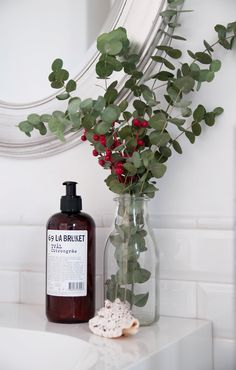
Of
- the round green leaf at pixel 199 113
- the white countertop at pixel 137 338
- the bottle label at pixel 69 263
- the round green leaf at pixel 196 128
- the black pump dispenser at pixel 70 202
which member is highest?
the round green leaf at pixel 199 113

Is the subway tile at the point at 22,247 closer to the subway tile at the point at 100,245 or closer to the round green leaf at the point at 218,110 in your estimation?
the subway tile at the point at 100,245

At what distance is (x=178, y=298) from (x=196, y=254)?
65mm

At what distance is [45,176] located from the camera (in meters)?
0.99

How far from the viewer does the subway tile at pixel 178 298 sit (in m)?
0.83

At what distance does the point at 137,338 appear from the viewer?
0.71 m

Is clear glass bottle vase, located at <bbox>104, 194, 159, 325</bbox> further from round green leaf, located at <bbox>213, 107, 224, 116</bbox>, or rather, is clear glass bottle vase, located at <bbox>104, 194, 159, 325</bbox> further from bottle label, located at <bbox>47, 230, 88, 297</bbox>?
round green leaf, located at <bbox>213, 107, 224, 116</bbox>

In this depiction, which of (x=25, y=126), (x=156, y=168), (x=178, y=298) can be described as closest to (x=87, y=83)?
(x=25, y=126)

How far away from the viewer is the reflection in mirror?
3.13 feet

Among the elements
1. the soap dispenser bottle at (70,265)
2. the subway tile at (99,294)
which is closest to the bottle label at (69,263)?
the soap dispenser bottle at (70,265)

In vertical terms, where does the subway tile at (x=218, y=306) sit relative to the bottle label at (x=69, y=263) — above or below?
below

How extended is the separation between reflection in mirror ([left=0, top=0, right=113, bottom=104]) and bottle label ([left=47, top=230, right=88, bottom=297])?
28cm

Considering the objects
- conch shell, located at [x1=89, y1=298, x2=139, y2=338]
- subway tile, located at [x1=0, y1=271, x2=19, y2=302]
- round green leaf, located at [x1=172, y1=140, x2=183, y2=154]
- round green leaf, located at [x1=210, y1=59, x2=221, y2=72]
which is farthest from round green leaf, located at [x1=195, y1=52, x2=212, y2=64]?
subway tile, located at [x1=0, y1=271, x2=19, y2=302]

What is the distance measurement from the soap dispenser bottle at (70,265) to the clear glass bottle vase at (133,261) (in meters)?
0.03

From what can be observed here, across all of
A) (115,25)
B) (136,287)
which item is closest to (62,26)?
(115,25)
